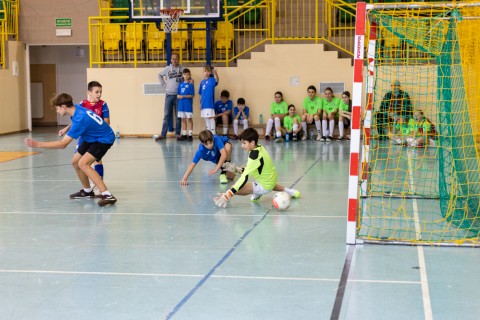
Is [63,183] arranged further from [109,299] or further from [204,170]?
[109,299]

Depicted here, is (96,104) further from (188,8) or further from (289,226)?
(188,8)

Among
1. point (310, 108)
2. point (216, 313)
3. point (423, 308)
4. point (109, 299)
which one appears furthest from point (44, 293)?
point (310, 108)

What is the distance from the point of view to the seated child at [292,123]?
62.8 ft

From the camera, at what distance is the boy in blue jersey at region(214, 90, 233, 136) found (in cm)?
1964

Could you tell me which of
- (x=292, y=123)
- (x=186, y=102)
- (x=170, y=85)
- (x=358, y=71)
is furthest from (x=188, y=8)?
(x=358, y=71)

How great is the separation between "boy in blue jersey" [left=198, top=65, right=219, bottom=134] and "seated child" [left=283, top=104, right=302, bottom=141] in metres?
2.10

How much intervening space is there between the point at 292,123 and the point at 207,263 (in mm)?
13568

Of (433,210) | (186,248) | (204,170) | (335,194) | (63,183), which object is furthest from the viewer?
(204,170)

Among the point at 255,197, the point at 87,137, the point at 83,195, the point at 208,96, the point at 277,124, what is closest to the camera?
the point at 87,137

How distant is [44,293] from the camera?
5.16 metres

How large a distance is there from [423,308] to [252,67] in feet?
51.4

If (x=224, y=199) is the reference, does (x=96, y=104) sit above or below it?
above

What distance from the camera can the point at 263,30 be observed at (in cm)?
1986

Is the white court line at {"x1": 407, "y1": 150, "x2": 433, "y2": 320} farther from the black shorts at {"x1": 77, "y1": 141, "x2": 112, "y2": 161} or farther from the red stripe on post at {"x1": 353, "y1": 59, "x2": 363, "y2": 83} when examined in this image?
the black shorts at {"x1": 77, "y1": 141, "x2": 112, "y2": 161}
